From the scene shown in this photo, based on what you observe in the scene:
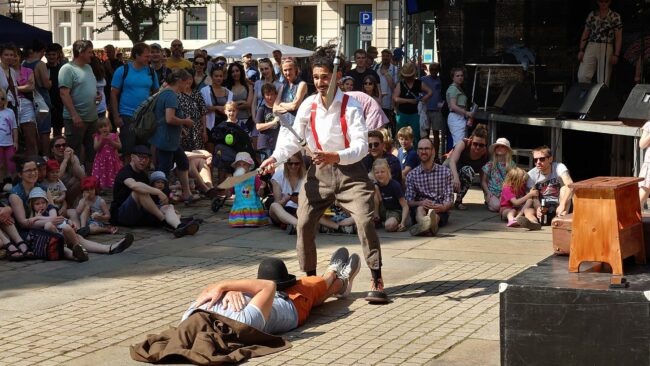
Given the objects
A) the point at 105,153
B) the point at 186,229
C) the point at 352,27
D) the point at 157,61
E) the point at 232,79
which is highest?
the point at 352,27

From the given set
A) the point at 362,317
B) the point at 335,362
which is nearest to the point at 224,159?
the point at 362,317

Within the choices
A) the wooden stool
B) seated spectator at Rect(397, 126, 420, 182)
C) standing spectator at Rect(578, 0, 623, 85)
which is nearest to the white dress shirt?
the wooden stool

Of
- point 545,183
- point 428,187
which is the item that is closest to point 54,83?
point 428,187

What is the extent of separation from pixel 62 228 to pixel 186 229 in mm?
1550

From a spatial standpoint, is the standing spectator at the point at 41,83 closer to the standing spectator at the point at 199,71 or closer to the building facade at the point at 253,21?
the standing spectator at the point at 199,71

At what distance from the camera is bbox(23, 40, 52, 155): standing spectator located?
1576 centimetres

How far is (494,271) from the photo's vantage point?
→ 1006 centimetres

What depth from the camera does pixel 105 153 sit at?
49.0ft

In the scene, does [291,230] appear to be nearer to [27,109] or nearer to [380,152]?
[380,152]

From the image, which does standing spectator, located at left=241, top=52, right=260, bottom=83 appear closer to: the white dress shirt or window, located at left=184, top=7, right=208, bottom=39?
the white dress shirt

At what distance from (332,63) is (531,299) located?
3420 mm

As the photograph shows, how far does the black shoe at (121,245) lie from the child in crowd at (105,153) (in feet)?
12.5

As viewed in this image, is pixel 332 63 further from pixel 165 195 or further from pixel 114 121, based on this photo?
pixel 114 121

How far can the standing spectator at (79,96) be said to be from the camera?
48.3ft
